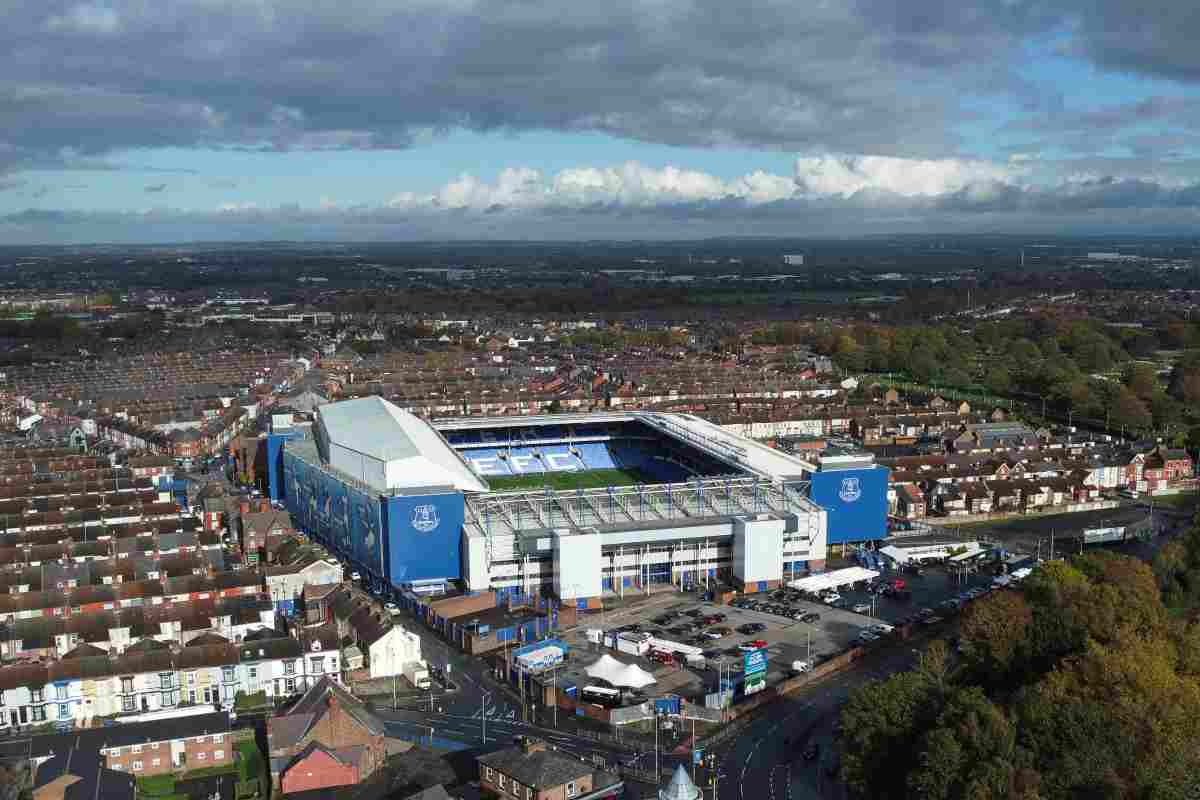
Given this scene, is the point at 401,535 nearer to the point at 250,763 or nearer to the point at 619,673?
the point at 619,673

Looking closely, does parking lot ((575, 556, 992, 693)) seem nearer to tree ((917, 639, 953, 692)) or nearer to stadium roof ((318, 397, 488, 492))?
tree ((917, 639, 953, 692))

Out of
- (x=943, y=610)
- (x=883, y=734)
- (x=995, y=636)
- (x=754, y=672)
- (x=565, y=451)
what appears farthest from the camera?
(x=565, y=451)

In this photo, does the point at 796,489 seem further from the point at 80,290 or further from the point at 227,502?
the point at 80,290

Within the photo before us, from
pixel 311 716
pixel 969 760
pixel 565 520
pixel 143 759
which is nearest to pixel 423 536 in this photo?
pixel 565 520

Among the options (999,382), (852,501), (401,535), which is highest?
(401,535)

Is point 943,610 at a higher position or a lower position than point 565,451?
lower

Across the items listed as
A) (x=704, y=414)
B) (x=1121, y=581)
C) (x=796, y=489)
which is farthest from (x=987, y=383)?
(x=1121, y=581)
